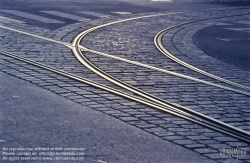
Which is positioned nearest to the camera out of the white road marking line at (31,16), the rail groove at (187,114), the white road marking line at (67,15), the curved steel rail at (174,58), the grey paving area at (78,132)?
the grey paving area at (78,132)

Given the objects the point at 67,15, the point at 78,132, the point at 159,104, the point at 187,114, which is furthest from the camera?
the point at 67,15

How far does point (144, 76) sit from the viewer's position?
10.2 m

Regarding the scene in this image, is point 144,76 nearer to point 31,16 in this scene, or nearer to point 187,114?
point 187,114

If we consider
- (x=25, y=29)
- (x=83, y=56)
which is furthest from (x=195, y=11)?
(x=83, y=56)

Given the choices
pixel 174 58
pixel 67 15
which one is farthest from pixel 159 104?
pixel 67 15

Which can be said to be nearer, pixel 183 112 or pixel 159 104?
pixel 183 112

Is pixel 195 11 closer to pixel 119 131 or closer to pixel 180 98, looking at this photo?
pixel 180 98

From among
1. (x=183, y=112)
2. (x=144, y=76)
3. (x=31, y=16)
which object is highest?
(x=183, y=112)

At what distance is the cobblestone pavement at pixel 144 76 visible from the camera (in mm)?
7117

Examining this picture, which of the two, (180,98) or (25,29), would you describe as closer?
(180,98)

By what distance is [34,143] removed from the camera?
6.32 m

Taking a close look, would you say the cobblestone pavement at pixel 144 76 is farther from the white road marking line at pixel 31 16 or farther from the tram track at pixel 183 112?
→ the white road marking line at pixel 31 16

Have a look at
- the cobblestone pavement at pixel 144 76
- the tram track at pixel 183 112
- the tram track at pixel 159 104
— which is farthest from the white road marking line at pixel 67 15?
the tram track at pixel 183 112

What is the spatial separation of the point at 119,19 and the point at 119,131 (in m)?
12.4
